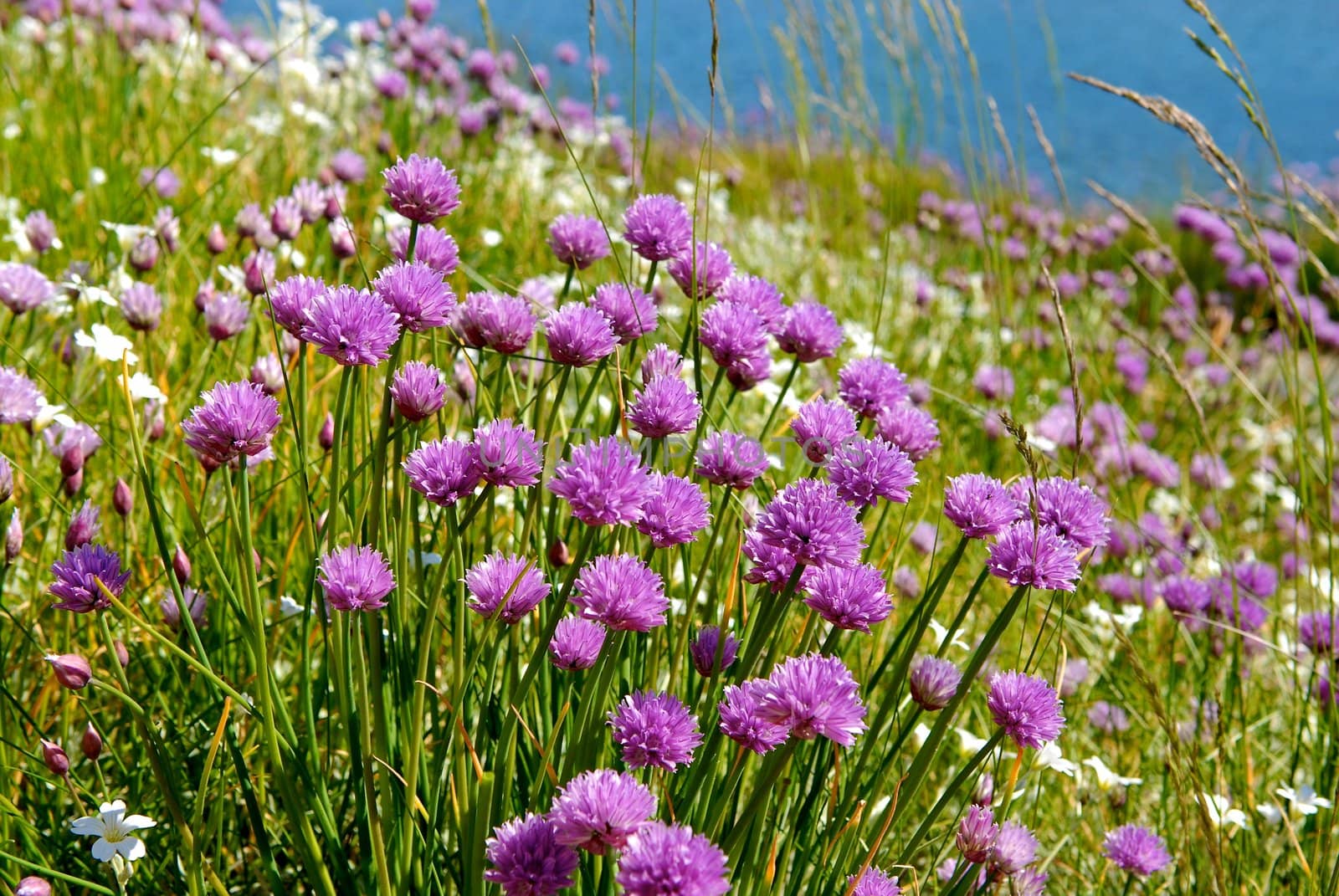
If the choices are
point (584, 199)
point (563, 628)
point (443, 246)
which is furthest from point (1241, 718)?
point (584, 199)

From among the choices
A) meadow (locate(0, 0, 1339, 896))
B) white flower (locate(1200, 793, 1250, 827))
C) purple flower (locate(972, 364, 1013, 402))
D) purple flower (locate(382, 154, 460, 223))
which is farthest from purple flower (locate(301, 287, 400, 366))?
purple flower (locate(972, 364, 1013, 402))

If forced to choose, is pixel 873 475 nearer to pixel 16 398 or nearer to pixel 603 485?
pixel 603 485

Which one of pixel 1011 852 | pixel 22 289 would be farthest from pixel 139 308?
pixel 1011 852

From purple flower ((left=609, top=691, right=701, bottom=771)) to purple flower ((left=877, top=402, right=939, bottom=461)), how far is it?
461 mm

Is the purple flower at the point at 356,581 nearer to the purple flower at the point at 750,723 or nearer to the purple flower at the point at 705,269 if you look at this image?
the purple flower at the point at 750,723

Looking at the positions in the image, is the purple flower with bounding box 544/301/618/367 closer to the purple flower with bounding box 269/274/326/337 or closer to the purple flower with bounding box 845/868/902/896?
the purple flower with bounding box 269/274/326/337

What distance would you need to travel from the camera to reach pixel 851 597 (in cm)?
94

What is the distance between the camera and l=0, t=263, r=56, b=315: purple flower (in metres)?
1.59

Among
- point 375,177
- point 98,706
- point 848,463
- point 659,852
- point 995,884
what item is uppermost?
point 848,463

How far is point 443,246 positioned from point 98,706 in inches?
36.8

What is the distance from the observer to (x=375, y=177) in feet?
11.7

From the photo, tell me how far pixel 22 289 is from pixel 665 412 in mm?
1151

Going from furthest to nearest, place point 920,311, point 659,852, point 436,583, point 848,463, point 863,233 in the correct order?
point 863,233, point 920,311, point 848,463, point 436,583, point 659,852

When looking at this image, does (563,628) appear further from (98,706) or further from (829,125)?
(829,125)
